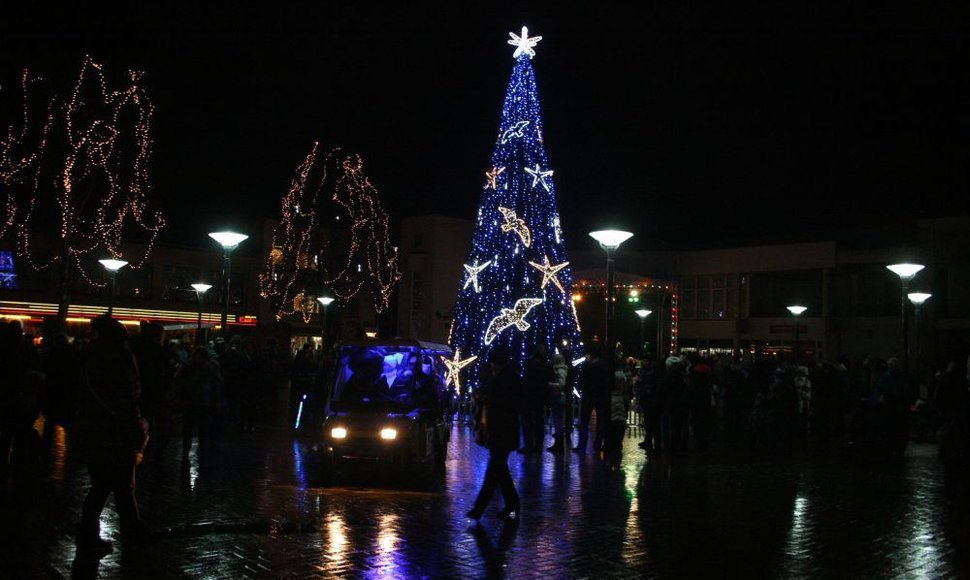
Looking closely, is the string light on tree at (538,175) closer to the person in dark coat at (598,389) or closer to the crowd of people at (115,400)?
the person in dark coat at (598,389)

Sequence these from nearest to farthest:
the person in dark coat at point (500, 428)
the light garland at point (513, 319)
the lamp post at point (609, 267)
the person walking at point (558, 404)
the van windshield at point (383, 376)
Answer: the person in dark coat at point (500, 428) < the van windshield at point (383, 376) < the person walking at point (558, 404) < the lamp post at point (609, 267) < the light garland at point (513, 319)

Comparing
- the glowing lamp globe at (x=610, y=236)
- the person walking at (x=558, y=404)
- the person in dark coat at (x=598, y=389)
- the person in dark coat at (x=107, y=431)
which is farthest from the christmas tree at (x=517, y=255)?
Answer: the person in dark coat at (x=107, y=431)

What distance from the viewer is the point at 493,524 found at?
8.98 m

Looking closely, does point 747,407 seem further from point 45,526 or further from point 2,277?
point 2,277

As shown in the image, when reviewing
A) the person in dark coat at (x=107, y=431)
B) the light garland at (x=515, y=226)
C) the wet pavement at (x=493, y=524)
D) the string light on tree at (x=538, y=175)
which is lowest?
the wet pavement at (x=493, y=524)

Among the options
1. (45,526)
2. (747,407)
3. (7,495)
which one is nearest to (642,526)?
(45,526)

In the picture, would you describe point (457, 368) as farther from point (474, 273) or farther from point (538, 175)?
point (538, 175)

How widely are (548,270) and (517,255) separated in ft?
2.87

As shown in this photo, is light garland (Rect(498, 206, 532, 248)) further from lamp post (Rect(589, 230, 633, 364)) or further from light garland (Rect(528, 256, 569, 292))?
lamp post (Rect(589, 230, 633, 364))

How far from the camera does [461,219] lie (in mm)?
49875

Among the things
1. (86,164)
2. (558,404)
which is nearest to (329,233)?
(86,164)

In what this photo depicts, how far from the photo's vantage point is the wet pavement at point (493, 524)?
23.1ft

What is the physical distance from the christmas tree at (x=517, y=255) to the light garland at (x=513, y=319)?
0.08 feet

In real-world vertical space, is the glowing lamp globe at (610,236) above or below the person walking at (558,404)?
above
